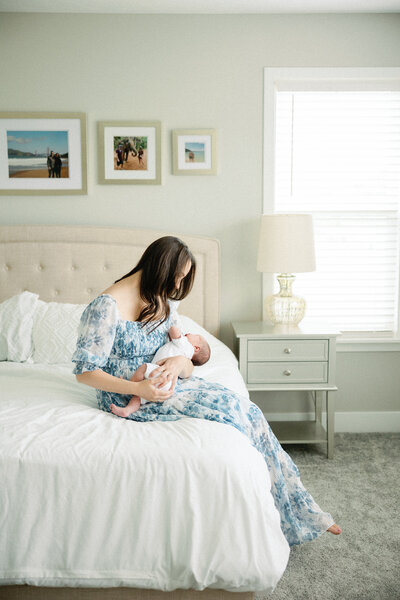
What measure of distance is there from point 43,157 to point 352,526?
268 cm

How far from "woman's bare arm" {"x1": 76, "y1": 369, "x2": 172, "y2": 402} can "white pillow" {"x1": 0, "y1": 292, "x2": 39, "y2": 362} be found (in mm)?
1031

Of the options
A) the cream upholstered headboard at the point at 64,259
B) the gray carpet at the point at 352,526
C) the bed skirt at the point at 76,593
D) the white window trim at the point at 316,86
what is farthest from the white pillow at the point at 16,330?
the gray carpet at the point at 352,526

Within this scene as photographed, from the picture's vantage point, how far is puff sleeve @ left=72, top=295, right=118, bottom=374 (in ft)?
5.88

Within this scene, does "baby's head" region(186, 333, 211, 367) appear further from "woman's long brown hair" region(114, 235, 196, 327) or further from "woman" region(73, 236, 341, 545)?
"woman's long brown hair" region(114, 235, 196, 327)

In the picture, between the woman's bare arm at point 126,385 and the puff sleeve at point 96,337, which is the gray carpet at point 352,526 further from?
the puff sleeve at point 96,337

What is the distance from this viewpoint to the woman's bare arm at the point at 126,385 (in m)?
1.81

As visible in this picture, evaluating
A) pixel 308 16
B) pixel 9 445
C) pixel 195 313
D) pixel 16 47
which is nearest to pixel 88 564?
pixel 9 445

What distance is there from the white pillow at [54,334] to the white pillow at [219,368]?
0.62m

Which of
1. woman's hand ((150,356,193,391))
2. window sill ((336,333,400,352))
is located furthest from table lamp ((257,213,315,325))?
woman's hand ((150,356,193,391))

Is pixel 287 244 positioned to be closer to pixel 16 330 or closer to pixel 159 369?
pixel 159 369

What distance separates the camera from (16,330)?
9.04ft

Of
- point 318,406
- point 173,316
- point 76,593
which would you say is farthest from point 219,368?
point 76,593

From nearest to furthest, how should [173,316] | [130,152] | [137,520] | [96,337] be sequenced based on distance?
[137,520] < [96,337] < [173,316] < [130,152]

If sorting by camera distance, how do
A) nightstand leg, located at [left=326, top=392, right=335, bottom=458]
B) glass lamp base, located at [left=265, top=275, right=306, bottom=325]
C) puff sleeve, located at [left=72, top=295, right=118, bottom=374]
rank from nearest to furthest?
puff sleeve, located at [left=72, top=295, right=118, bottom=374], nightstand leg, located at [left=326, top=392, right=335, bottom=458], glass lamp base, located at [left=265, top=275, right=306, bottom=325]
